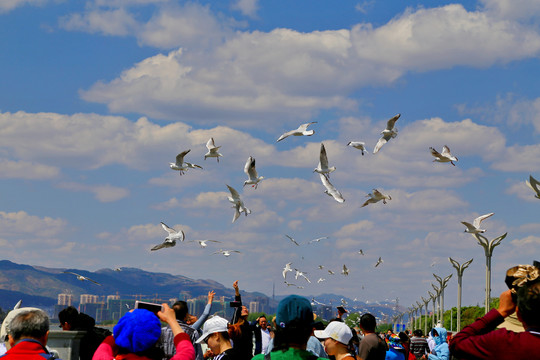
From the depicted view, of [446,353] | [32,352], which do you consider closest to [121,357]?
[32,352]

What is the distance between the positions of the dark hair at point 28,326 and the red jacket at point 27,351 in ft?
0.19

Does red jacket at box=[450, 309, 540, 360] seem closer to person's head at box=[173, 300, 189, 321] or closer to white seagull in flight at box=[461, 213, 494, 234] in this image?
person's head at box=[173, 300, 189, 321]

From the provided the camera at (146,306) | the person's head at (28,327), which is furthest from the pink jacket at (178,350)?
the person's head at (28,327)

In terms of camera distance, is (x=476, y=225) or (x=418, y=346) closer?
(x=418, y=346)

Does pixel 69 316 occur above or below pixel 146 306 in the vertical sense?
below

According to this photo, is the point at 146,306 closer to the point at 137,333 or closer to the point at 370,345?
the point at 137,333

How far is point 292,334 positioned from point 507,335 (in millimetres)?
1173

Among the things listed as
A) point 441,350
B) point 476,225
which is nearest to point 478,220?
point 476,225

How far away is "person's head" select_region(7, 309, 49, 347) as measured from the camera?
519 cm

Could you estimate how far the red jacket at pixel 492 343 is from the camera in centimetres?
413

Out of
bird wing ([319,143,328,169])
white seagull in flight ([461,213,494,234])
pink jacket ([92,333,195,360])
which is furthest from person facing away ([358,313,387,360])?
white seagull in flight ([461,213,494,234])

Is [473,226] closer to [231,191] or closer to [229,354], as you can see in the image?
[231,191]

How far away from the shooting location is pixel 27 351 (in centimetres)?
509

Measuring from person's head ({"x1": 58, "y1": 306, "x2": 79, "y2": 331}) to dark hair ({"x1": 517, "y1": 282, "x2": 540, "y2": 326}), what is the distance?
5.96 metres
